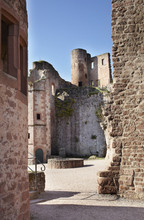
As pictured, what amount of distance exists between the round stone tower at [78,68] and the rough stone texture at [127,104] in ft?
96.5

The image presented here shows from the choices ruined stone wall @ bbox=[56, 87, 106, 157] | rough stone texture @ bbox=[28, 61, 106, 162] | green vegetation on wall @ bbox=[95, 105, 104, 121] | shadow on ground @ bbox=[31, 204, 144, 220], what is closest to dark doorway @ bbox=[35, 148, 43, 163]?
rough stone texture @ bbox=[28, 61, 106, 162]

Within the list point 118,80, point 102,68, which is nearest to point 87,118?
point 102,68

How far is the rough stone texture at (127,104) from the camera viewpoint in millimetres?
6662

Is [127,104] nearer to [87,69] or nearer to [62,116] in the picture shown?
[62,116]

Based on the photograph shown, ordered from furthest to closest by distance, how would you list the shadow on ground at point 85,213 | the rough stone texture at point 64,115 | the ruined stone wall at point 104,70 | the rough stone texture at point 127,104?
1. the ruined stone wall at point 104,70
2. the rough stone texture at point 64,115
3. the rough stone texture at point 127,104
4. the shadow on ground at point 85,213

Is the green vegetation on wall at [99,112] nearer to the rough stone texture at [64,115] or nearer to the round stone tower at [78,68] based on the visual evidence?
the rough stone texture at [64,115]

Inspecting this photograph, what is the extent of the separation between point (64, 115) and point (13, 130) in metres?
22.2

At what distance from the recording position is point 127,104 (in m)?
6.98

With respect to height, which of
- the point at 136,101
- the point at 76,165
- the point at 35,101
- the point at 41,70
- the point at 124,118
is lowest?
the point at 76,165

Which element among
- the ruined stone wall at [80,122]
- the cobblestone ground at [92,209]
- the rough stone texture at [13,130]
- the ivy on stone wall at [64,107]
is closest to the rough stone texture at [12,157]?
the rough stone texture at [13,130]

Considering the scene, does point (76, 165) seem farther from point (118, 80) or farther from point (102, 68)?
point (102, 68)

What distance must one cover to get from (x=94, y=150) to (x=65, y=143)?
3.23 metres

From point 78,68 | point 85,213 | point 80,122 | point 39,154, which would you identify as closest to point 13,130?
point 85,213

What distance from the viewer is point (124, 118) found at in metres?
6.97
